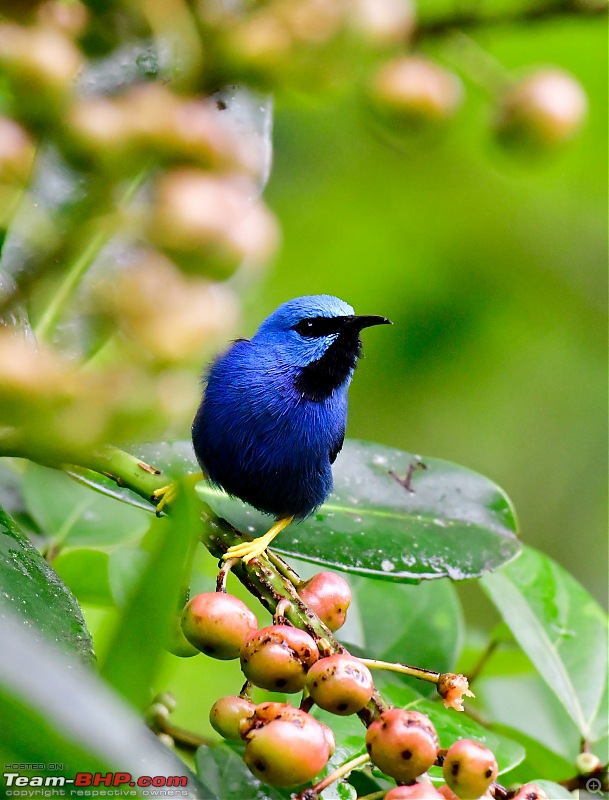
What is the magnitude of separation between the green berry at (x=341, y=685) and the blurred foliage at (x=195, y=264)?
0.62ft

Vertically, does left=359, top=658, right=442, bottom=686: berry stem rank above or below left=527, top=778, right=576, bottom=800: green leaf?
above

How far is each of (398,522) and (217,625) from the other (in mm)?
924

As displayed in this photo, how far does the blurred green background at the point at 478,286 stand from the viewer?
3.99 metres

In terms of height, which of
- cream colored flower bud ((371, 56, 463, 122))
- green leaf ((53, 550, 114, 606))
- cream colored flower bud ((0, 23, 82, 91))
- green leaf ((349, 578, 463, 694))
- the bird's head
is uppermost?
cream colored flower bud ((371, 56, 463, 122))

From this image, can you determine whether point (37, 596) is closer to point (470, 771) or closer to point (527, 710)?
point (470, 771)

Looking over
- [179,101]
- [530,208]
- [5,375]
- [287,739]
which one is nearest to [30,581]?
[287,739]

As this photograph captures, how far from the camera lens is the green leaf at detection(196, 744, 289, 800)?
1.62 metres

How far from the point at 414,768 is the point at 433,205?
3.63m

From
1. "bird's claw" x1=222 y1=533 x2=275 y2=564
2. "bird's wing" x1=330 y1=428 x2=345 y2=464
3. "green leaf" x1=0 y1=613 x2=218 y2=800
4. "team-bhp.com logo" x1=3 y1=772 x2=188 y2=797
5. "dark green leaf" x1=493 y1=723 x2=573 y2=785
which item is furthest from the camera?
"bird's wing" x1=330 y1=428 x2=345 y2=464

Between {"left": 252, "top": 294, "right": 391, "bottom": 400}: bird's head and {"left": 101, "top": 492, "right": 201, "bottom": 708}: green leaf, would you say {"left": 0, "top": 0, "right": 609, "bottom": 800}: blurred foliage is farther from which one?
{"left": 252, "top": 294, "right": 391, "bottom": 400}: bird's head

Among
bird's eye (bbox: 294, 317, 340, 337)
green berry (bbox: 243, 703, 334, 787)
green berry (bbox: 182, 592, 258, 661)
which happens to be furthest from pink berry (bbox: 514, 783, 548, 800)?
bird's eye (bbox: 294, 317, 340, 337)

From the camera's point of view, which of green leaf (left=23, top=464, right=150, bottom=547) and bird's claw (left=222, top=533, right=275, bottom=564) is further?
green leaf (left=23, top=464, right=150, bottom=547)

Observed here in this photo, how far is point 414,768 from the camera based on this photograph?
1.08 metres

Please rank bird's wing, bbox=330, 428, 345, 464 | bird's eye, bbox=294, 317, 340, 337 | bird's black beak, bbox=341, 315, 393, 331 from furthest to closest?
1. bird's eye, bbox=294, 317, 340, 337
2. bird's black beak, bbox=341, 315, 393, 331
3. bird's wing, bbox=330, 428, 345, 464
